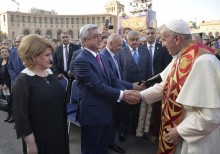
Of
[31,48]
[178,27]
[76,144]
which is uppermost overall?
[178,27]

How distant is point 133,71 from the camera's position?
5.25 m

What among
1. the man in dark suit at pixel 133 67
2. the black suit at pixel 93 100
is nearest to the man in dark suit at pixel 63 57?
the man in dark suit at pixel 133 67

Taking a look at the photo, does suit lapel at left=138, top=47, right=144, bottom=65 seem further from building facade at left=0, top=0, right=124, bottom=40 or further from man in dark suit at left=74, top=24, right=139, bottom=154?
building facade at left=0, top=0, right=124, bottom=40

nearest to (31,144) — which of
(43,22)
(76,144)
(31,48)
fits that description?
(31,48)

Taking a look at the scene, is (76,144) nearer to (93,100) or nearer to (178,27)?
(93,100)

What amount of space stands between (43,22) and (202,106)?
104170 mm

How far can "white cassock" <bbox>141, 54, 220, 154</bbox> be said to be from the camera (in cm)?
216

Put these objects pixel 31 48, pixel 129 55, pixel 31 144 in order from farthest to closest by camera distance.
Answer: pixel 129 55
pixel 31 48
pixel 31 144

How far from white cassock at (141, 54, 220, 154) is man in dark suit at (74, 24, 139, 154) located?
1.00 meters

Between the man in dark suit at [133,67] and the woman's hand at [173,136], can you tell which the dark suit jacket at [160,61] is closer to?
the man in dark suit at [133,67]

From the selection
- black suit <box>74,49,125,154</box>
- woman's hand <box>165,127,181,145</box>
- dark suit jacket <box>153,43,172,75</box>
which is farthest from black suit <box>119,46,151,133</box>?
woman's hand <box>165,127,181,145</box>

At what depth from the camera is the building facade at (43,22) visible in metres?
95.3

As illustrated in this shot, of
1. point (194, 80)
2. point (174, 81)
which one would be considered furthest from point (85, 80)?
point (194, 80)

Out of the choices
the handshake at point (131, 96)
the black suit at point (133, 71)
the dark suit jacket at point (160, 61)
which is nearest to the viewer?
the handshake at point (131, 96)
